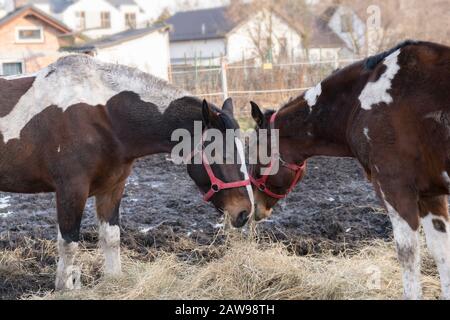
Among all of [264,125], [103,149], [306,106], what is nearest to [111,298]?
[103,149]

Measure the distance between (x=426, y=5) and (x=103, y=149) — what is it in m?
21.5

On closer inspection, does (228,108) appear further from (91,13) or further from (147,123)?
(91,13)

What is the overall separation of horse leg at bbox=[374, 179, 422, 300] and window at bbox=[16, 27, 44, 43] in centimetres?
2887

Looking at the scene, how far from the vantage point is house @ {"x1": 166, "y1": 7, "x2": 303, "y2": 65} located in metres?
33.2

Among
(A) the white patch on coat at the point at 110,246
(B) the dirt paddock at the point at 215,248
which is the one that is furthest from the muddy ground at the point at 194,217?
(A) the white patch on coat at the point at 110,246

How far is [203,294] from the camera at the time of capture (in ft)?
12.9

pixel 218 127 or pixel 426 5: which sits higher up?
pixel 426 5

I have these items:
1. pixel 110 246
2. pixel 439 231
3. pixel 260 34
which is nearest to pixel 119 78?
pixel 110 246

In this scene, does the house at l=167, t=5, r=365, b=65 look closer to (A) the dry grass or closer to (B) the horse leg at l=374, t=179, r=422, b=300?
(A) the dry grass

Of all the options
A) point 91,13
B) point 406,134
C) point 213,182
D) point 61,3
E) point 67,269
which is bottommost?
point 67,269

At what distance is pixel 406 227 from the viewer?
345cm

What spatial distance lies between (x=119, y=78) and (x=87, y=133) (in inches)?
20.7

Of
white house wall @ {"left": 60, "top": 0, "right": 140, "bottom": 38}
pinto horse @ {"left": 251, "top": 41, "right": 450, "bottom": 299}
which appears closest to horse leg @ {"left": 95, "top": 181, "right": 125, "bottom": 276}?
pinto horse @ {"left": 251, "top": 41, "right": 450, "bottom": 299}

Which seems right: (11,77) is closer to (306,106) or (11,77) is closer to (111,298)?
(111,298)
